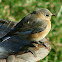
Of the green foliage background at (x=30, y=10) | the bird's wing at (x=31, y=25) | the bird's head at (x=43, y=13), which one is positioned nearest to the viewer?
the bird's wing at (x=31, y=25)

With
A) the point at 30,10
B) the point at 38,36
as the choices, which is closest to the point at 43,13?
the point at 38,36

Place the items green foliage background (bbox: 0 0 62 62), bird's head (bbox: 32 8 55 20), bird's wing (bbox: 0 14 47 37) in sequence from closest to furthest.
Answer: bird's wing (bbox: 0 14 47 37)
bird's head (bbox: 32 8 55 20)
green foliage background (bbox: 0 0 62 62)

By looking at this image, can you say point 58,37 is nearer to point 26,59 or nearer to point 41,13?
point 41,13

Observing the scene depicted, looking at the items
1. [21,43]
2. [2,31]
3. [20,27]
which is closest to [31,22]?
[20,27]

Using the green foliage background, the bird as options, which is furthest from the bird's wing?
the green foliage background

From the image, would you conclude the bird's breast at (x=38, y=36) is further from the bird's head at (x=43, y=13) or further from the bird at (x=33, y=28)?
the bird's head at (x=43, y=13)

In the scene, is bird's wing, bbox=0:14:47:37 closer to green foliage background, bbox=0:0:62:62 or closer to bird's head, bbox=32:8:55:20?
bird's head, bbox=32:8:55:20

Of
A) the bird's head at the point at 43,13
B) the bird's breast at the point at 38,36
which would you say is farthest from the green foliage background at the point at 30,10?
the bird's breast at the point at 38,36
